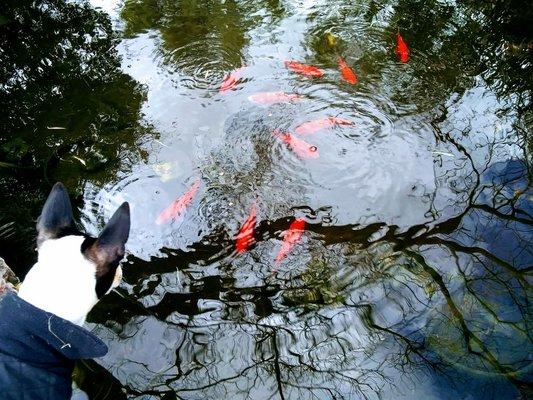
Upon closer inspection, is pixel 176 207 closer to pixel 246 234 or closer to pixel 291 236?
pixel 246 234

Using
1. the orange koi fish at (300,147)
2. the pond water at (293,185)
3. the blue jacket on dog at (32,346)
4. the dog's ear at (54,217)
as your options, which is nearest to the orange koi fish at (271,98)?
the pond water at (293,185)

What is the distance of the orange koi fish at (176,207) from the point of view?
4.86 meters

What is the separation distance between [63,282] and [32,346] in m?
0.41

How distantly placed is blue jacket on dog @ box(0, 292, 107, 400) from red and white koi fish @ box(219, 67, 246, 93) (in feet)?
13.5

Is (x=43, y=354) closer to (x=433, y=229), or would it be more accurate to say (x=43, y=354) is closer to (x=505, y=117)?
(x=433, y=229)

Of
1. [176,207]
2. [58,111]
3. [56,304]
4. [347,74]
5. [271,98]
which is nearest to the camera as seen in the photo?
[56,304]

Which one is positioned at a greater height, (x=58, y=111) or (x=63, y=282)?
(x=63, y=282)

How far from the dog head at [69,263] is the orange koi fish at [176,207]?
68.2 inches

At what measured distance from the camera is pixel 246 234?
15.3 ft

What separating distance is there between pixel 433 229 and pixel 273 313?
5.94 ft

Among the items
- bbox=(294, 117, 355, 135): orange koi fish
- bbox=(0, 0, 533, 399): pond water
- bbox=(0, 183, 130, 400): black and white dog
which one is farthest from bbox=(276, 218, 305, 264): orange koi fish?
bbox=(0, 183, 130, 400): black and white dog

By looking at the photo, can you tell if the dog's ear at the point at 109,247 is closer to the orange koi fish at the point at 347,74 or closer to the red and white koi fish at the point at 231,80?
the red and white koi fish at the point at 231,80

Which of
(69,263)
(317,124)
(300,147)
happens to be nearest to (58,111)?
(300,147)

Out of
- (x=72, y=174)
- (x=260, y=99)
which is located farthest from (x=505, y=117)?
(x=72, y=174)
